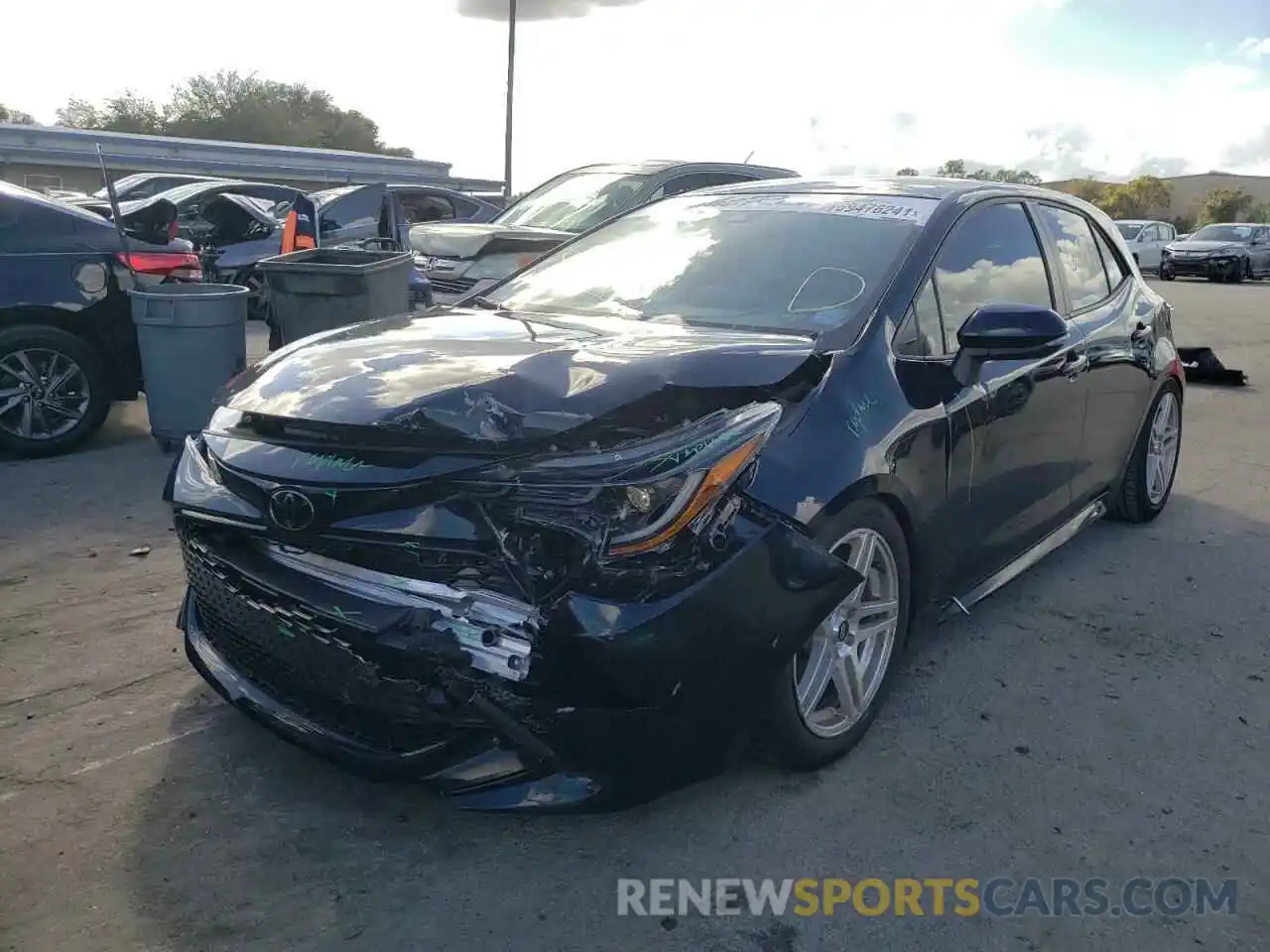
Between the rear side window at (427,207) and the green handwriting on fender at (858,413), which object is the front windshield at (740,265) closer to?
the green handwriting on fender at (858,413)

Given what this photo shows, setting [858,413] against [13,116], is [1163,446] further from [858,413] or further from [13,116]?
[13,116]

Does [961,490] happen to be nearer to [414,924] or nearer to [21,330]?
[414,924]

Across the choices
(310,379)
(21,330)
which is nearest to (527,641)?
(310,379)

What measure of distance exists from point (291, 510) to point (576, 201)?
22.5 feet

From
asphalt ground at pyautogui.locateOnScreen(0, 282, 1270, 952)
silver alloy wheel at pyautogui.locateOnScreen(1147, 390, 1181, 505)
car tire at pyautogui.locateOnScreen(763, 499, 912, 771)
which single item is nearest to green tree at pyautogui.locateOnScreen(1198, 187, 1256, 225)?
silver alloy wheel at pyautogui.locateOnScreen(1147, 390, 1181, 505)

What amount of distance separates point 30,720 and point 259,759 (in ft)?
2.53

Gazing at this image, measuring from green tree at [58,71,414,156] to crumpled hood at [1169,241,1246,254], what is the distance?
148ft

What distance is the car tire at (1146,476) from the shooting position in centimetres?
529

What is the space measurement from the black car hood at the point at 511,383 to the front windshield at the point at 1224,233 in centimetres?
2889

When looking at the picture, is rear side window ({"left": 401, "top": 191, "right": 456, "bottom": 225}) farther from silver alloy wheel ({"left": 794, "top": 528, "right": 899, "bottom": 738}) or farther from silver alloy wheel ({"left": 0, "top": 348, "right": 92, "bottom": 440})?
silver alloy wheel ({"left": 794, "top": 528, "right": 899, "bottom": 738})

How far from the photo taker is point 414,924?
2420mm

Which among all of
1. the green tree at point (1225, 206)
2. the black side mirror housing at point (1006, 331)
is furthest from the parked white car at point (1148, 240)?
the green tree at point (1225, 206)

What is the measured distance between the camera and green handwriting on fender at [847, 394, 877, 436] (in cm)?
293

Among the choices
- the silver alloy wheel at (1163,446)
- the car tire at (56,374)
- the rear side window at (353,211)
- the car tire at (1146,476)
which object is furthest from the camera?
the rear side window at (353,211)
